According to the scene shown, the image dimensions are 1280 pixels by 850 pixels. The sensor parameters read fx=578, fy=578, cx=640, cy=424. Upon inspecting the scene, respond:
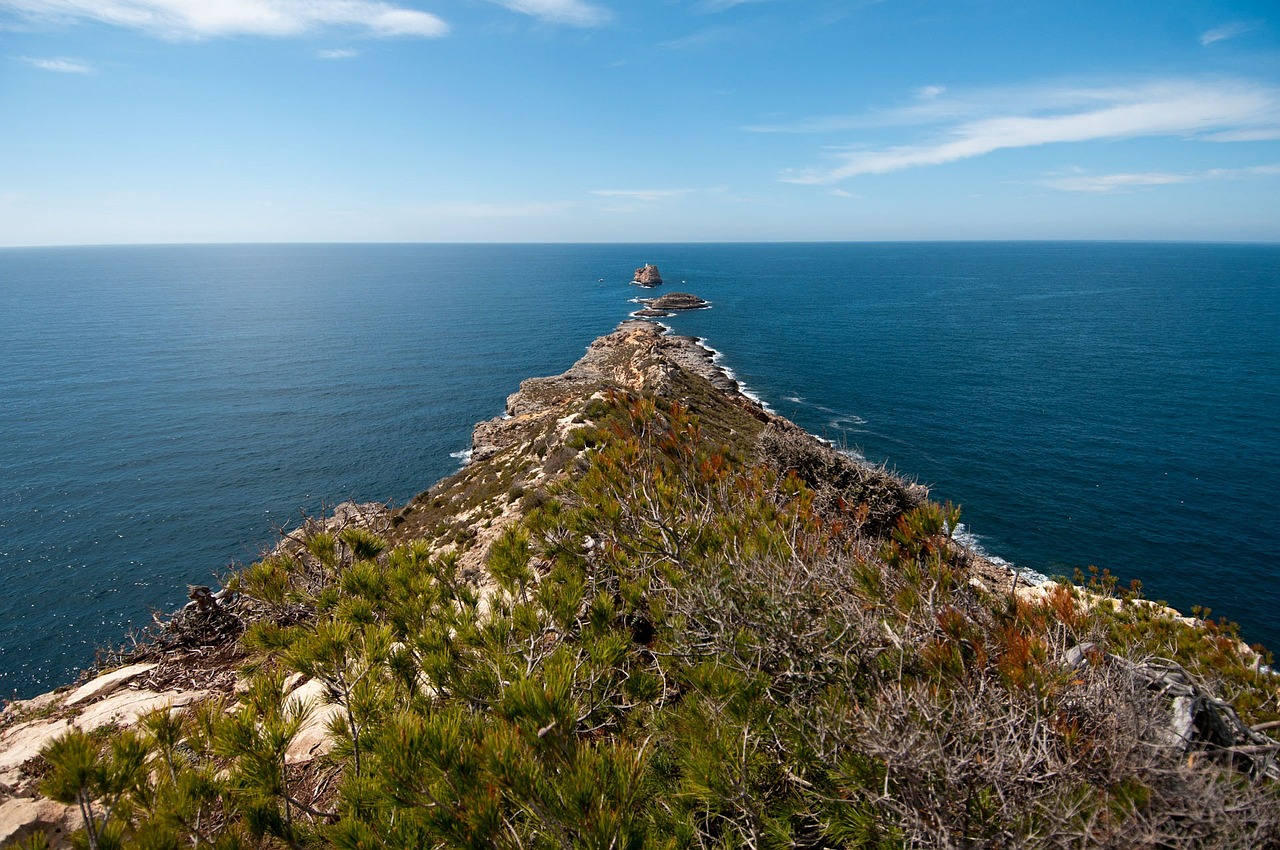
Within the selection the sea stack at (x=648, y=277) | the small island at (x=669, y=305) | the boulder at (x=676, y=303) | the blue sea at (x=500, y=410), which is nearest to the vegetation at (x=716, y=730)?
the blue sea at (x=500, y=410)

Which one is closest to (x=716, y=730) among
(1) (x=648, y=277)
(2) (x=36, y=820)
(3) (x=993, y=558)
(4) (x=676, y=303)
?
(2) (x=36, y=820)

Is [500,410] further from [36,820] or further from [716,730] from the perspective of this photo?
[716,730]

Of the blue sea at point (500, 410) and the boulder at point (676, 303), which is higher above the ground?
the boulder at point (676, 303)

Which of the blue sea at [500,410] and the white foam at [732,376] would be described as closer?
the blue sea at [500,410]

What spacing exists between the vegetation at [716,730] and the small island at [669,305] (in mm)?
106297

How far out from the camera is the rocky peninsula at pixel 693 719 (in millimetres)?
2994

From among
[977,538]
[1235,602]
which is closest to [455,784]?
[977,538]

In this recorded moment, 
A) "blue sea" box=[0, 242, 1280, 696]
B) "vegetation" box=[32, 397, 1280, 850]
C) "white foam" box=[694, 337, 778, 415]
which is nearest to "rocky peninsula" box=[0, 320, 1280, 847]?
"vegetation" box=[32, 397, 1280, 850]

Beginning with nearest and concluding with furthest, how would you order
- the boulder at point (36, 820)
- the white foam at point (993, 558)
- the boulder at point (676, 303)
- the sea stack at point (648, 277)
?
the boulder at point (36, 820) → the white foam at point (993, 558) → the boulder at point (676, 303) → the sea stack at point (648, 277)

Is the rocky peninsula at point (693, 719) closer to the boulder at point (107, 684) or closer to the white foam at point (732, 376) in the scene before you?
the boulder at point (107, 684)

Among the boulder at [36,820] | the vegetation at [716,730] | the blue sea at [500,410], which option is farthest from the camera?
the blue sea at [500,410]

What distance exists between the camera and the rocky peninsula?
2.99m

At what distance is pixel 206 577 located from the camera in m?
32.7

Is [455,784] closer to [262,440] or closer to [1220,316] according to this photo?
[262,440]
